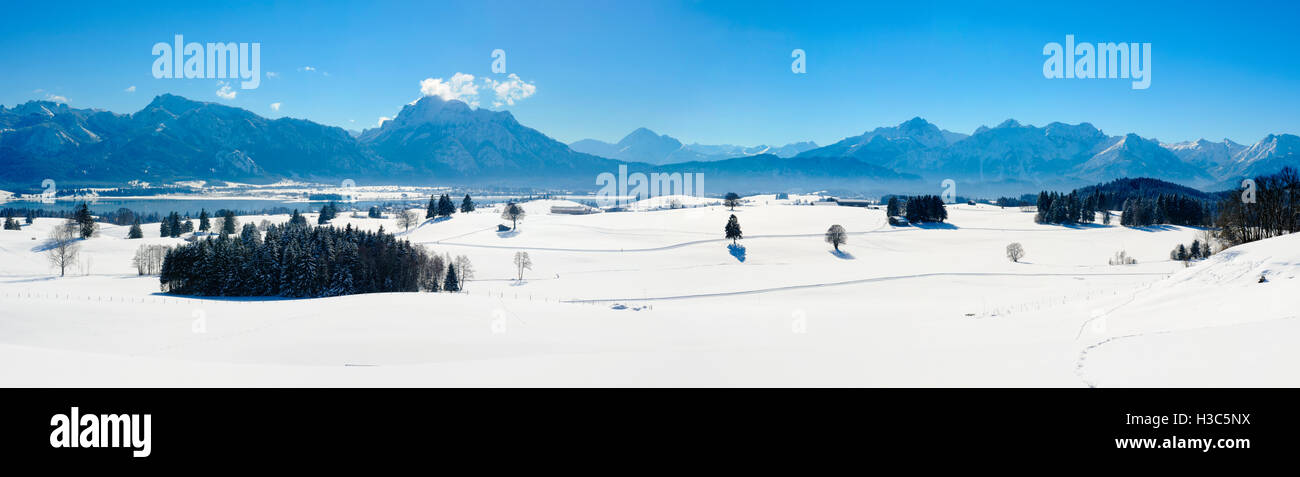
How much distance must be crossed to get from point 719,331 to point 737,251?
61.5m

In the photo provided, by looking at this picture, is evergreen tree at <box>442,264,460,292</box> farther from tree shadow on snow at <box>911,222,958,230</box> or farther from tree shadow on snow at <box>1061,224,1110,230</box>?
tree shadow on snow at <box>1061,224,1110,230</box>

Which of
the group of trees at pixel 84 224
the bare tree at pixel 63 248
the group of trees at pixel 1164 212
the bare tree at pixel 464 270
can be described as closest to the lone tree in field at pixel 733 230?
the bare tree at pixel 464 270

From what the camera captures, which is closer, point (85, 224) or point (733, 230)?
point (85, 224)

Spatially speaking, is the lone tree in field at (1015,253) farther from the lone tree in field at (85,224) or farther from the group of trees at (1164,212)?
the lone tree in field at (85,224)

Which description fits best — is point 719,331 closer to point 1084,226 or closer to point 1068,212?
point 1084,226

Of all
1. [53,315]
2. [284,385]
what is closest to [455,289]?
[53,315]

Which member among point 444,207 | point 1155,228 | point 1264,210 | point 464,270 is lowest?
point 464,270

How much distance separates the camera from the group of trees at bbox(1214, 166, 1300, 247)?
123 feet

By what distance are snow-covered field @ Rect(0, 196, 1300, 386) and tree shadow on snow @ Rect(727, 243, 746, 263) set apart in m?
16.2

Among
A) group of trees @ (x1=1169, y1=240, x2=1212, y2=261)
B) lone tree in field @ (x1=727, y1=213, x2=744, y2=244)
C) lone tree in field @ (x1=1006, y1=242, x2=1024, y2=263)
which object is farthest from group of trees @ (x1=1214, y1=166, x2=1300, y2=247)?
lone tree in field @ (x1=727, y1=213, x2=744, y2=244)

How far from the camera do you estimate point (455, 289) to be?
54188 millimetres

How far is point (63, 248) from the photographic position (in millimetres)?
67062

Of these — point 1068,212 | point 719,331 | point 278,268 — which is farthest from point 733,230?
point 1068,212
